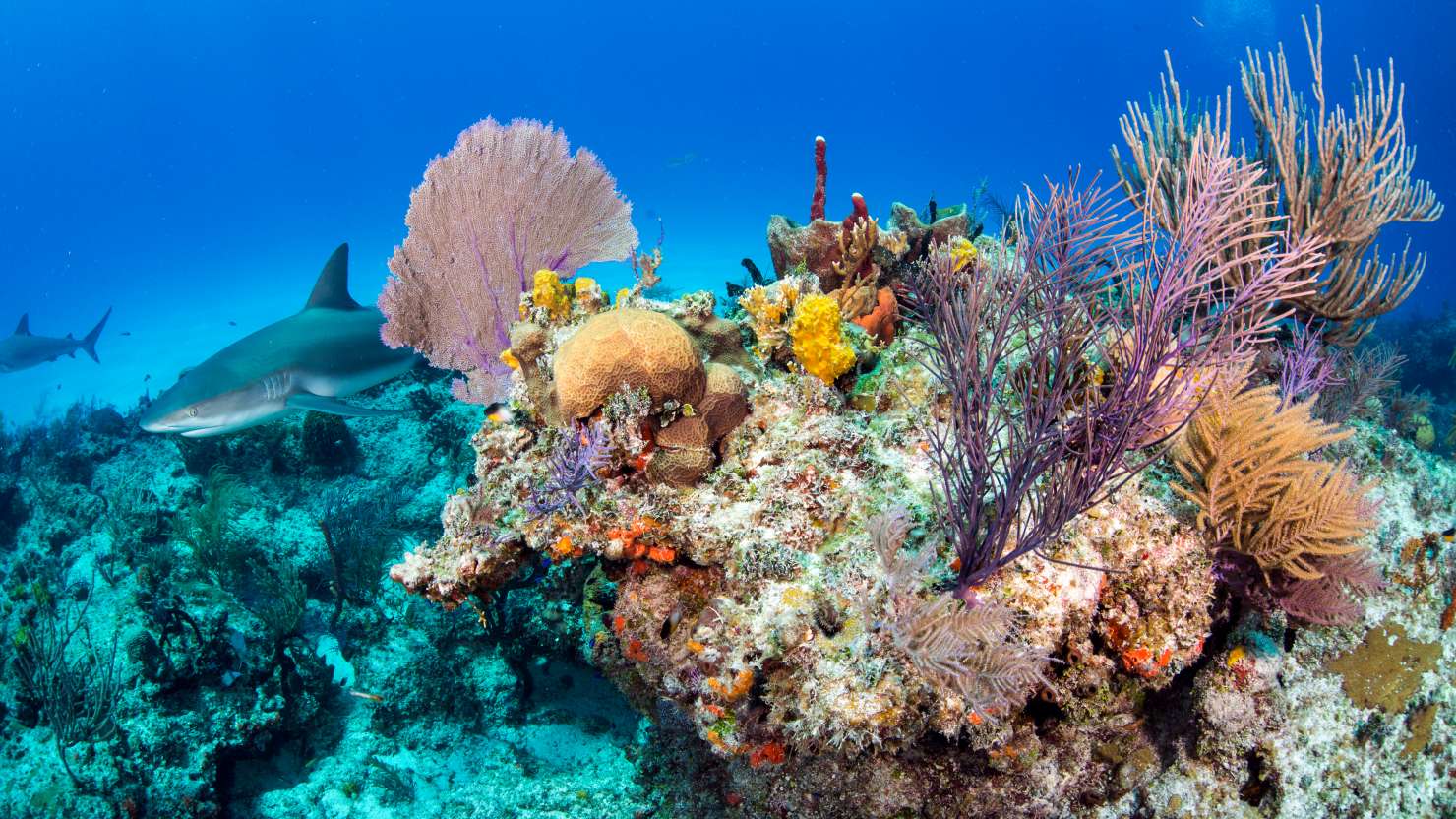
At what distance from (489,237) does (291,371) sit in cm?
319

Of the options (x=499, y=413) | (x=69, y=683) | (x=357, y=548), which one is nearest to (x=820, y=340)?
(x=499, y=413)

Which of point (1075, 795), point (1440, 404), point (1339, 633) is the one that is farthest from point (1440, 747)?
point (1440, 404)

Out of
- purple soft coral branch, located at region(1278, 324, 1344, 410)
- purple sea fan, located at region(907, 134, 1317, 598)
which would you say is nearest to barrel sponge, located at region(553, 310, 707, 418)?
purple sea fan, located at region(907, 134, 1317, 598)

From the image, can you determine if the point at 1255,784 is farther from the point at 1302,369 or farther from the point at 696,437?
the point at 696,437

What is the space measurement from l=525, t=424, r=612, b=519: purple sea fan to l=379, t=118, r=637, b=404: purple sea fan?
2.29m

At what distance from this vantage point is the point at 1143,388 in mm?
2396

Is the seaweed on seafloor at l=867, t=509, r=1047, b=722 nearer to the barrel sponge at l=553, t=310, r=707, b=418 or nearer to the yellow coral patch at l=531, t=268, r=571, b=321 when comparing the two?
the barrel sponge at l=553, t=310, r=707, b=418

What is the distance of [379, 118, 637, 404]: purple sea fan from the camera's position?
4.94m

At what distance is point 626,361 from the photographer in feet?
10.6

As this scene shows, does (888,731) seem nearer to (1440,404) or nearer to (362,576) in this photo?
(362,576)

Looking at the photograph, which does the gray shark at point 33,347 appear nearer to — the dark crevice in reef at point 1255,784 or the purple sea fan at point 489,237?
the purple sea fan at point 489,237

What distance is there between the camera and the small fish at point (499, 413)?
12.5ft

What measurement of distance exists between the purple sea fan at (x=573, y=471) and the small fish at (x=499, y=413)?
74 centimetres

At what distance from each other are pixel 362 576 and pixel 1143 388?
24.7ft
